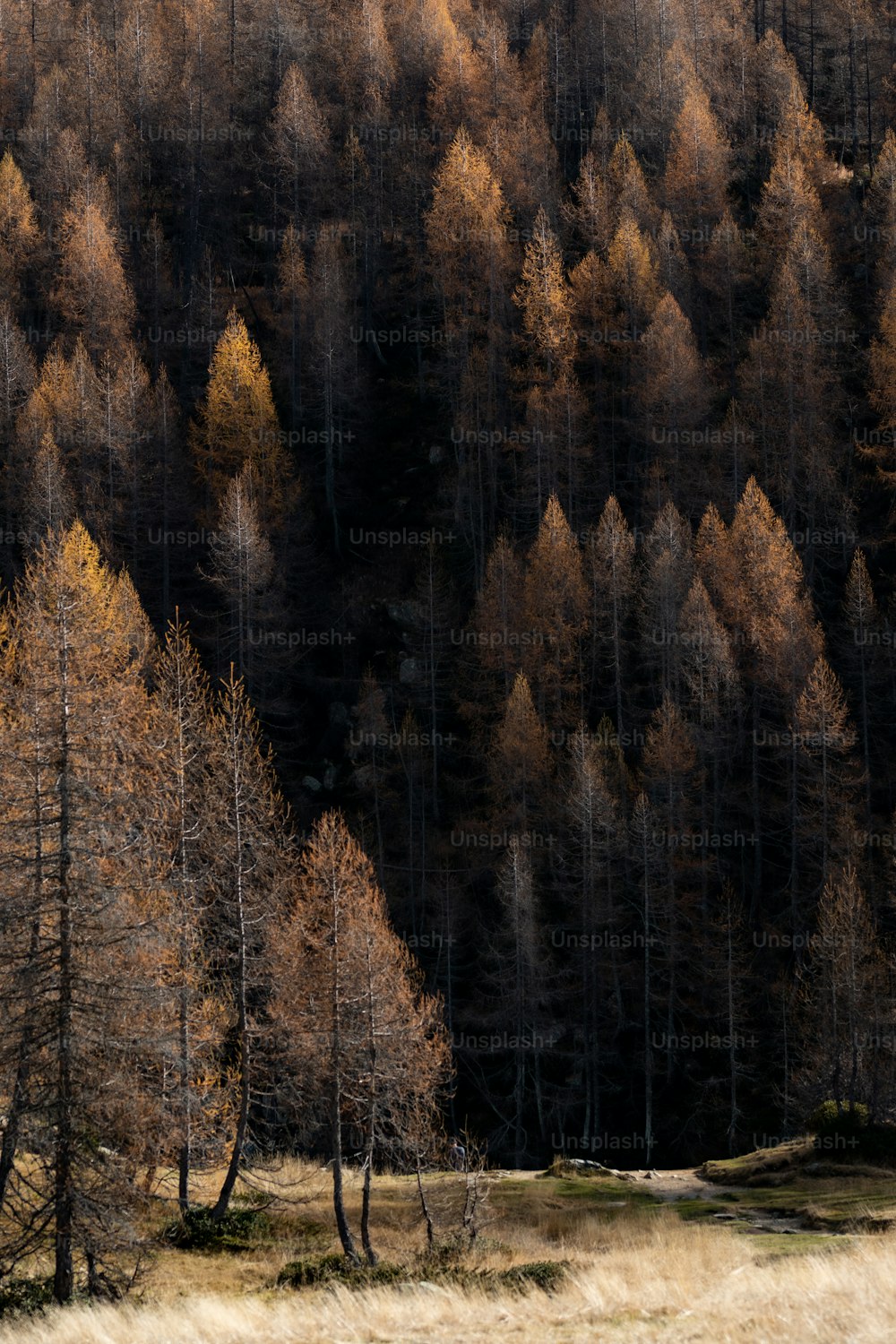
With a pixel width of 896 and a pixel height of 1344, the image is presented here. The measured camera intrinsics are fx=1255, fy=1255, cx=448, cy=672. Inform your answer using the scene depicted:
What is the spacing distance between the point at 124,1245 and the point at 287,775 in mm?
41772

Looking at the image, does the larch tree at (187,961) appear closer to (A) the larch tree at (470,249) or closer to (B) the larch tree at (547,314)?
(B) the larch tree at (547,314)

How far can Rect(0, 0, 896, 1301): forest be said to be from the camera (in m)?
28.0

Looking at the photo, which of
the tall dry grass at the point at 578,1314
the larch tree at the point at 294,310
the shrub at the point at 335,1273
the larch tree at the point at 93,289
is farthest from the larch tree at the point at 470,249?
the tall dry grass at the point at 578,1314

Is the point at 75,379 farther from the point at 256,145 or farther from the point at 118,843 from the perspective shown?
the point at 118,843

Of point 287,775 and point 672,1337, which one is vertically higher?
point 287,775

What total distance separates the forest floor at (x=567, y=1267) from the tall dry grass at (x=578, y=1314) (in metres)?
0.04

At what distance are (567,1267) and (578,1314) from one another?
4.75 m

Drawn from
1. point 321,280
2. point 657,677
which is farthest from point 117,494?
point 657,677

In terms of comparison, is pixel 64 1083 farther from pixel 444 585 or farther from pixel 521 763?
pixel 444 585

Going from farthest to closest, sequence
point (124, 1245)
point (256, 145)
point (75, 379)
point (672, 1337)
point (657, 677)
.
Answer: point (256, 145) → point (75, 379) → point (657, 677) → point (124, 1245) → point (672, 1337)

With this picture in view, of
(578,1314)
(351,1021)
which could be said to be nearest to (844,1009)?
(351,1021)

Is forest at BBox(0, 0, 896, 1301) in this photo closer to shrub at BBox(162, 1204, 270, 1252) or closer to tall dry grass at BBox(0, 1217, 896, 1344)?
shrub at BBox(162, 1204, 270, 1252)

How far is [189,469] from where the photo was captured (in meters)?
70.1

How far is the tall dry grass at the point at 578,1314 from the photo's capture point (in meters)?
12.5
